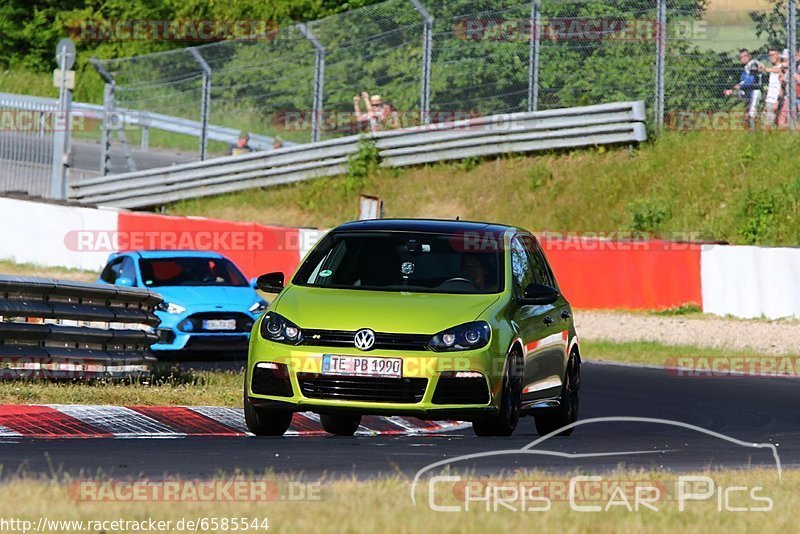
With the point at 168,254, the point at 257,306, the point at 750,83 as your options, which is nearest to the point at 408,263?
the point at 257,306

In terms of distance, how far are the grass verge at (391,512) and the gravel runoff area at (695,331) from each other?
13.4m

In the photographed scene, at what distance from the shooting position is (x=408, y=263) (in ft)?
38.1

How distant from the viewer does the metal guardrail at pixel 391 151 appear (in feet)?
92.7

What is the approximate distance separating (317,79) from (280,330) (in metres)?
20.7

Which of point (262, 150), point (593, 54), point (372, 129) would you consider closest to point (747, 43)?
point (593, 54)

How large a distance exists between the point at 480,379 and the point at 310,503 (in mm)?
3500

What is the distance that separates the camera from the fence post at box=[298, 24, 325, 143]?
3045cm

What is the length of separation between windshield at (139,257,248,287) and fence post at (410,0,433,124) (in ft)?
31.1

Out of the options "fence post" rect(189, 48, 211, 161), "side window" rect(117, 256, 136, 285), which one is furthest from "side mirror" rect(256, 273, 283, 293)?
"fence post" rect(189, 48, 211, 161)

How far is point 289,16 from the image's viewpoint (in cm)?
4984

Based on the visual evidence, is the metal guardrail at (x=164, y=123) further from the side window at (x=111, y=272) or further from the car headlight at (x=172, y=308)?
the car headlight at (x=172, y=308)

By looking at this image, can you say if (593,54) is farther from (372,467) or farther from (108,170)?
(372,467)

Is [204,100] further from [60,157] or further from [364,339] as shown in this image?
[364,339]

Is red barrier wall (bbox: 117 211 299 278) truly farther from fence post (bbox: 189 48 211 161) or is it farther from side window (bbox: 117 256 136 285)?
side window (bbox: 117 256 136 285)
